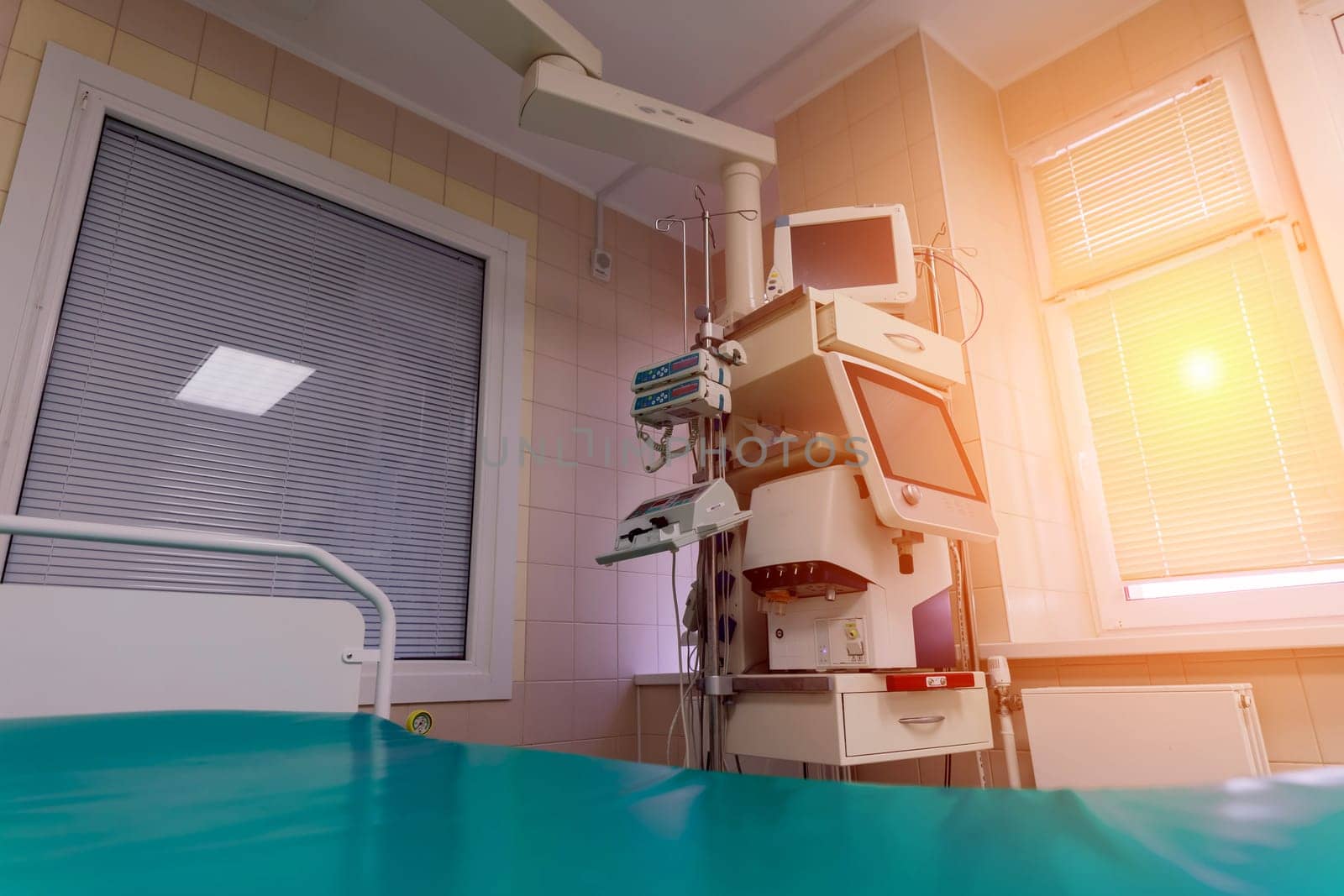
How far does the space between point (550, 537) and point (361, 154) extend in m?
1.75

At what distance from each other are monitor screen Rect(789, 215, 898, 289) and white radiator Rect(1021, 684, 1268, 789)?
4.12 feet

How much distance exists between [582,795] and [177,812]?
15.4 inches

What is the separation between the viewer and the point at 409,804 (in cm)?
75

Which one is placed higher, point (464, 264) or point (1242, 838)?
point (464, 264)

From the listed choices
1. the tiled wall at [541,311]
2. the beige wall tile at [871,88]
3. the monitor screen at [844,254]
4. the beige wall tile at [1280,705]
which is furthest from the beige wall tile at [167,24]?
the beige wall tile at [1280,705]

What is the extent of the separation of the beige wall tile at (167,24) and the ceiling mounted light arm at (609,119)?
3.83 feet

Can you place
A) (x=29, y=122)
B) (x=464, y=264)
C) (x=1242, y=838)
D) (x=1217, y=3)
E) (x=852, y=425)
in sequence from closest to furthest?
(x=1242, y=838) → (x=852, y=425) → (x=29, y=122) → (x=1217, y=3) → (x=464, y=264)

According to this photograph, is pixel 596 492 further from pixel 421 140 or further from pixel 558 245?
pixel 421 140

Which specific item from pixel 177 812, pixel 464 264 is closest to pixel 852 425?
pixel 177 812

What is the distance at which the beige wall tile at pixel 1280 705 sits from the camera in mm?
1730

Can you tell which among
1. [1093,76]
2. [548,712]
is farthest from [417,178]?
[1093,76]

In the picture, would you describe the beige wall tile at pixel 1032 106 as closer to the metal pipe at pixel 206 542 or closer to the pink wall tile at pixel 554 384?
the pink wall tile at pixel 554 384

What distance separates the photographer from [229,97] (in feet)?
8.94

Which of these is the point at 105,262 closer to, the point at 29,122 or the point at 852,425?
the point at 29,122
